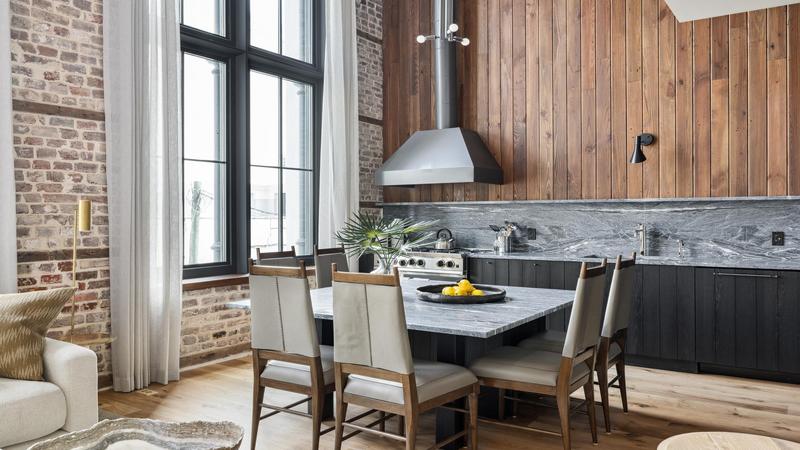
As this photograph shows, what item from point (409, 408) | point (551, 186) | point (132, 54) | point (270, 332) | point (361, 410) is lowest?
point (361, 410)

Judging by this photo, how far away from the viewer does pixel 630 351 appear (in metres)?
5.14

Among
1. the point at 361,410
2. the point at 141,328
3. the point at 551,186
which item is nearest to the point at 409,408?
the point at 361,410

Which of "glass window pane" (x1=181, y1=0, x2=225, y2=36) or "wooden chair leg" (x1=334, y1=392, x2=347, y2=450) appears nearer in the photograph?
"wooden chair leg" (x1=334, y1=392, x2=347, y2=450)

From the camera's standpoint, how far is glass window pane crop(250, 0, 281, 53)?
5.68 metres

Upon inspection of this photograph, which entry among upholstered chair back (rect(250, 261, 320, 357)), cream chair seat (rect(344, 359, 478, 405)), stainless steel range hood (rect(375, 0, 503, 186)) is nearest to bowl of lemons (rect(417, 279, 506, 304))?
cream chair seat (rect(344, 359, 478, 405))

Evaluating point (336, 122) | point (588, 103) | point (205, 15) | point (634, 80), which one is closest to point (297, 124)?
point (336, 122)

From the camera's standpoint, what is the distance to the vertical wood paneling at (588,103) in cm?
578

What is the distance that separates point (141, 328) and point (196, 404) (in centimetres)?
72

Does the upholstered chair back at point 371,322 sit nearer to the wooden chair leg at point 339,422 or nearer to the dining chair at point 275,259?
the wooden chair leg at point 339,422

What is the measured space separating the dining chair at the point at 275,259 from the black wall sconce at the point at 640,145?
121 inches

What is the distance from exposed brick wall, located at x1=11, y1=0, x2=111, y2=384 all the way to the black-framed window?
85 centimetres

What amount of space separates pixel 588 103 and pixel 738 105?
123cm

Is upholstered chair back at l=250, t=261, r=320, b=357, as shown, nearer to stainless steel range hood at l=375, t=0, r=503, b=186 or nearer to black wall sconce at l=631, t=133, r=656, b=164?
stainless steel range hood at l=375, t=0, r=503, b=186

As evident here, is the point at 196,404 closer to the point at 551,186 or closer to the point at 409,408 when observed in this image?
the point at 409,408
